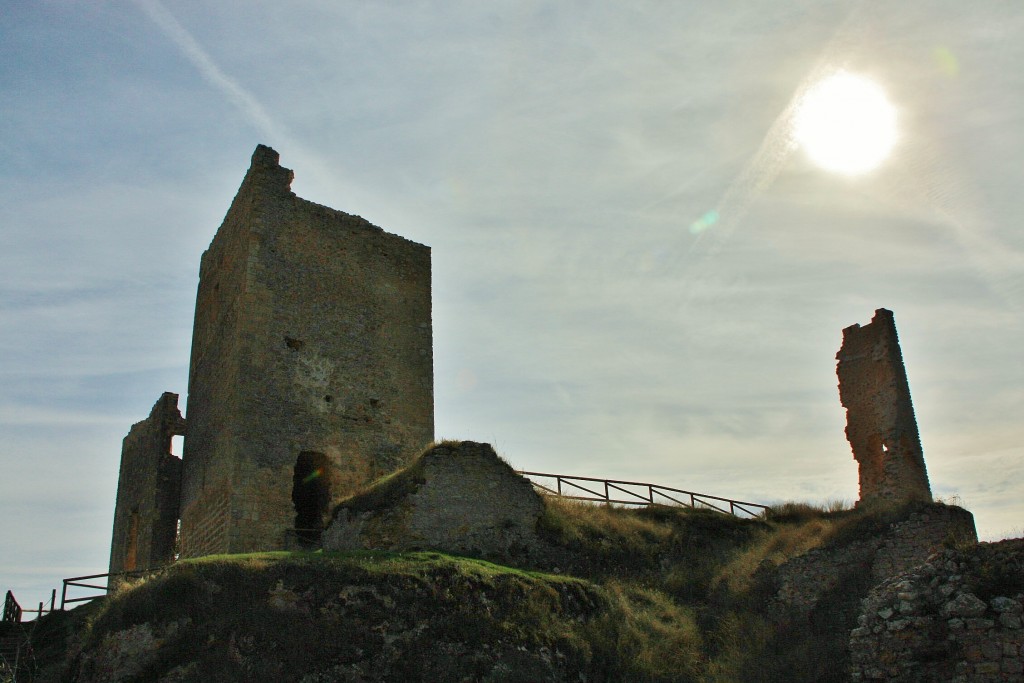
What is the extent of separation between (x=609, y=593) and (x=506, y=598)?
2650mm

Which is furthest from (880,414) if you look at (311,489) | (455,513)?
(311,489)

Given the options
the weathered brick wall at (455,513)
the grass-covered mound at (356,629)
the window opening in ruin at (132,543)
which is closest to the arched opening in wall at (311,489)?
the weathered brick wall at (455,513)

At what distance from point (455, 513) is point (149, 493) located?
9.66 metres

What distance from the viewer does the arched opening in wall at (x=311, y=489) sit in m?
20.1

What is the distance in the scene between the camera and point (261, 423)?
19406 mm

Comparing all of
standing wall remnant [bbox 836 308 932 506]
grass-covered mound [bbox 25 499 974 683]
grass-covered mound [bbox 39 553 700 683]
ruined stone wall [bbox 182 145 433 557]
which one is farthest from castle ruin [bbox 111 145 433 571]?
standing wall remnant [bbox 836 308 932 506]

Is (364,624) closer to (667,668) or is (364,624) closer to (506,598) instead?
(506,598)

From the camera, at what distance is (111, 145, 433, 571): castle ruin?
19141mm

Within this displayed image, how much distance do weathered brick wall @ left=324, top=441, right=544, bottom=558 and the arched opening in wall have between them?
214 centimetres

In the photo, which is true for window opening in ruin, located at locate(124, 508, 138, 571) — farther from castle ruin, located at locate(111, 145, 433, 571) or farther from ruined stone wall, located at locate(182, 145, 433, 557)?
ruined stone wall, located at locate(182, 145, 433, 557)

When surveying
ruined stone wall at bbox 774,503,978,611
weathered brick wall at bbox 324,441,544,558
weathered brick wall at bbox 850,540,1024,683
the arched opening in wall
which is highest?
the arched opening in wall

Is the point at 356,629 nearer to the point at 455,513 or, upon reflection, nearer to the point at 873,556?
the point at 455,513

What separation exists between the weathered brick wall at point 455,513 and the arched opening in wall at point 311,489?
2.14 m

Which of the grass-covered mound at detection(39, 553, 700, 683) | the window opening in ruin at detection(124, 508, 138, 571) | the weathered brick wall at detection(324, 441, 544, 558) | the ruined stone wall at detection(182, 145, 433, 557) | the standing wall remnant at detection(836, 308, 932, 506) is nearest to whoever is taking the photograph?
the grass-covered mound at detection(39, 553, 700, 683)
